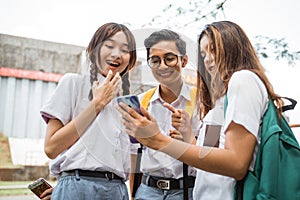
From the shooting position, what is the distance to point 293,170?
692 mm

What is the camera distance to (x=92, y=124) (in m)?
0.87

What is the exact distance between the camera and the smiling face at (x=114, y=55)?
2.83 ft

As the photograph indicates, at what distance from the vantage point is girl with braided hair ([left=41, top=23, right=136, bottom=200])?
33.4 inches

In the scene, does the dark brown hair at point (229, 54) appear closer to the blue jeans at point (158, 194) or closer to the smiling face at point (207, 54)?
the smiling face at point (207, 54)

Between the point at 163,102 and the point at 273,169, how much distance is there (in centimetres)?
40

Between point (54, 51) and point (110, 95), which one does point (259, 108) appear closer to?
point (110, 95)

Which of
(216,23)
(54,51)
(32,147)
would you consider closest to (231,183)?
(216,23)

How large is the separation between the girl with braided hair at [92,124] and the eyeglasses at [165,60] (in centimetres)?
5

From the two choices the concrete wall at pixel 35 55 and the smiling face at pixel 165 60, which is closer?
the smiling face at pixel 165 60

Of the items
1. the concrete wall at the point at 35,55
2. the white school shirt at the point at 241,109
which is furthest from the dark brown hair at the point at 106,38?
the concrete wall at the point at 35,55

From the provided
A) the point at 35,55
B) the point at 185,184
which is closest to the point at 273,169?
the point at 185,184

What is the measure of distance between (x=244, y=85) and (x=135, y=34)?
1.00 feet

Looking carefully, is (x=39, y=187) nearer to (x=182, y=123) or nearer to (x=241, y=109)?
(x=182, y=123)

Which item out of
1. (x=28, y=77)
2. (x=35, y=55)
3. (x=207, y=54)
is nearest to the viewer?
(x=207, y=54)
